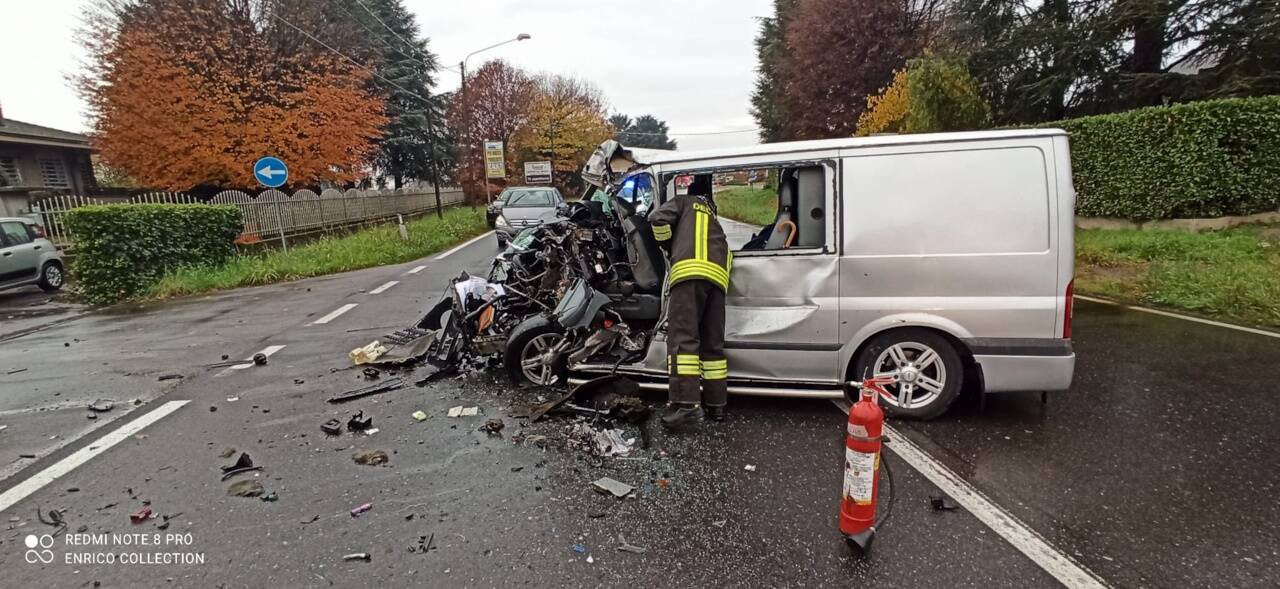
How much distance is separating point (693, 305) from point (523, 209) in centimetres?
1325

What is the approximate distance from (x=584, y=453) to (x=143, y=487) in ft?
8.30

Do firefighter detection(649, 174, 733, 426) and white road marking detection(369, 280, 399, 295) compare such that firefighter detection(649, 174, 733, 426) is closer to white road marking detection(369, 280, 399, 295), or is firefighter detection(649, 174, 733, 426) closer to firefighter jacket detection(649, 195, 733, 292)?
firefighter jacket detection(649, 195, 733, 292)

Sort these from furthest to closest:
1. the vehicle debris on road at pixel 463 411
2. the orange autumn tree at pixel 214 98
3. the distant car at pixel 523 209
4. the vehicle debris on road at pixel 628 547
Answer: the orange autumn tree at pixel 214 98, the distant car at pixel 523 209, the vehicle debris on road at pixel 463 411, the vehicle debris on road at pixel 628 547

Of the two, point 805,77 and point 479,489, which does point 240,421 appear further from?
point 805,77

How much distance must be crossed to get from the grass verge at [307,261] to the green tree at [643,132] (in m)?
58.7

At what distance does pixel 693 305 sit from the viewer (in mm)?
3939

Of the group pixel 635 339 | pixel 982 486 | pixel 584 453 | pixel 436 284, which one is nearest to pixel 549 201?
pixel 436 284

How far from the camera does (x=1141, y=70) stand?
48.1 feet

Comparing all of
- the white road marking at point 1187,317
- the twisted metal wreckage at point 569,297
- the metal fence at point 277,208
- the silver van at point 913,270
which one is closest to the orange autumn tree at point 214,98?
the metal fence at point 277,208

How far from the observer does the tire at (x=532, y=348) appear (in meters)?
4.92

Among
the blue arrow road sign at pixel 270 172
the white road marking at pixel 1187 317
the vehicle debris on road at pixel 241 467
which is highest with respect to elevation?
the blue arrow road sign at pixel 270 172

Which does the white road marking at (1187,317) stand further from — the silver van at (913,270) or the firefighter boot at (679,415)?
the firefighter boot at (679,415)

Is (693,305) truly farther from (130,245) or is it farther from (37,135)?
(37,135)

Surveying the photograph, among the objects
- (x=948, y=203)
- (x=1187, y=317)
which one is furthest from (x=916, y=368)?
(x=1187, y=317)
